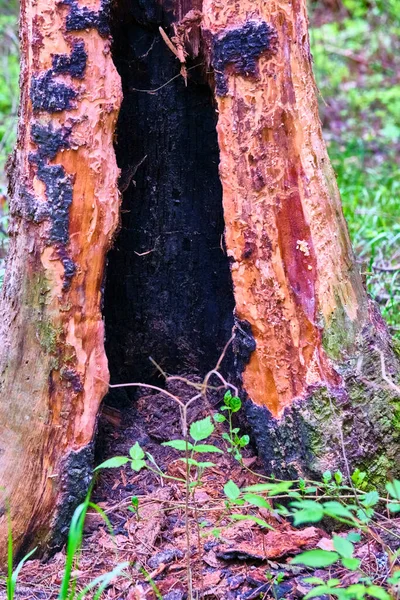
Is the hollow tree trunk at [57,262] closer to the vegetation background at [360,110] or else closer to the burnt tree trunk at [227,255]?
the burnt tree trunk at [227,255]

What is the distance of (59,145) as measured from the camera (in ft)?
6.72

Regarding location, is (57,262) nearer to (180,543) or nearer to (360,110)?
(180,543)

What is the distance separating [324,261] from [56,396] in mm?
944

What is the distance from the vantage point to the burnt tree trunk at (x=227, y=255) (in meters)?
2.04

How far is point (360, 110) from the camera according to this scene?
28.5 ft

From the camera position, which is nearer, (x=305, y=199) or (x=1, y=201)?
(x=305, y=199)

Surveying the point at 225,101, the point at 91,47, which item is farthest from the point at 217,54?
the point at 91,47

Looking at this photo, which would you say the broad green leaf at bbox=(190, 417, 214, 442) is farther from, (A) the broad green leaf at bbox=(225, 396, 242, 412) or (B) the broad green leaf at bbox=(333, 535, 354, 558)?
(B) the broad green leaf at bbox=(333, 535, 354, 558)

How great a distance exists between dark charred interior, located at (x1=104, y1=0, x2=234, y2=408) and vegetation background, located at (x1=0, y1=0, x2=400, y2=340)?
113 cm

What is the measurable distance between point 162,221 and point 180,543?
1.14m

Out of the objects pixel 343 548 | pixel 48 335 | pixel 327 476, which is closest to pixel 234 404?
pixel 327 476

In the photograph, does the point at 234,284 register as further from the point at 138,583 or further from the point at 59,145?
the point at 138,583

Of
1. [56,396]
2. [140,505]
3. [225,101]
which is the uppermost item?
[225,101]

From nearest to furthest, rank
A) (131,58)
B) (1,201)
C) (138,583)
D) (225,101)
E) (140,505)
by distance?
(138,583), (225,101), (140,505), (131,58), (1,201)
